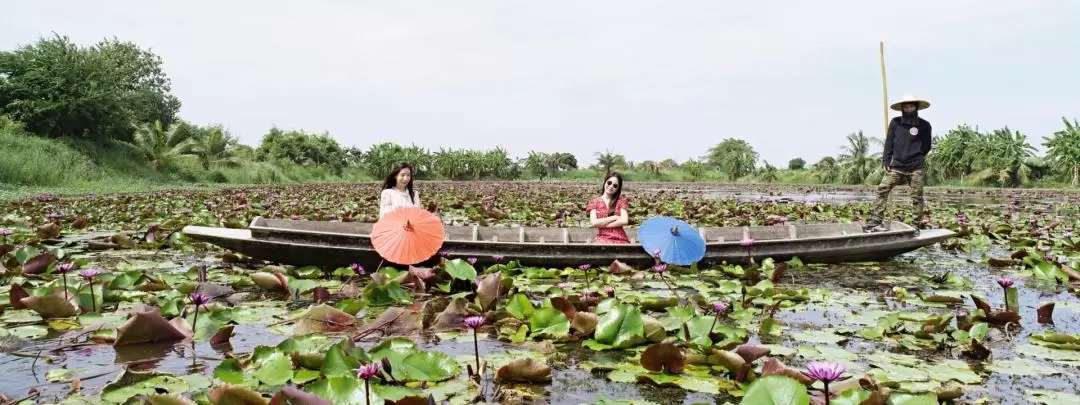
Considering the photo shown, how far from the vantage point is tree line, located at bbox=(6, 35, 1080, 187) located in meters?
21.8

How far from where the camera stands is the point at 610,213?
18.7 feet

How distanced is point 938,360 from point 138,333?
3.43 metres

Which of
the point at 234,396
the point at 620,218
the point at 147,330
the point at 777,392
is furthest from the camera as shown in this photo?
the point at 620,218

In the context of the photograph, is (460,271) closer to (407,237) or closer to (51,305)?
(407,237)

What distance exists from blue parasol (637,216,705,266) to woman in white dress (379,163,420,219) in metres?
2.16

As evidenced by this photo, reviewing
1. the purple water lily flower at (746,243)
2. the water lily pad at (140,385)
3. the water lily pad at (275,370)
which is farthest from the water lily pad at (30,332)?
the purple water lily flower at (746,243)

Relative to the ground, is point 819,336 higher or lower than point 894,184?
lower

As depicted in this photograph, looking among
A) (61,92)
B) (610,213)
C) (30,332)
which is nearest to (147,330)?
(30,332)

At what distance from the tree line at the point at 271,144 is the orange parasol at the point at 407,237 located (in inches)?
866

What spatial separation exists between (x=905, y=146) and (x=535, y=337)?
18.3 feet

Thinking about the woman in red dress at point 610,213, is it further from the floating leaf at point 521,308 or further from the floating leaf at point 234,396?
the floating leaf at point 234,396

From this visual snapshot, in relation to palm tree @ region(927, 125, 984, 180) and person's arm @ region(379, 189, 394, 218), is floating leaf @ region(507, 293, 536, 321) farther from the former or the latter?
palm tree @ region(927, 125, 984, 180)

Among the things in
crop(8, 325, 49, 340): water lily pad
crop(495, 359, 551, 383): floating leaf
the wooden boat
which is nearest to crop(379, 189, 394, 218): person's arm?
the wooden boat

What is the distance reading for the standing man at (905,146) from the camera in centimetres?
692
